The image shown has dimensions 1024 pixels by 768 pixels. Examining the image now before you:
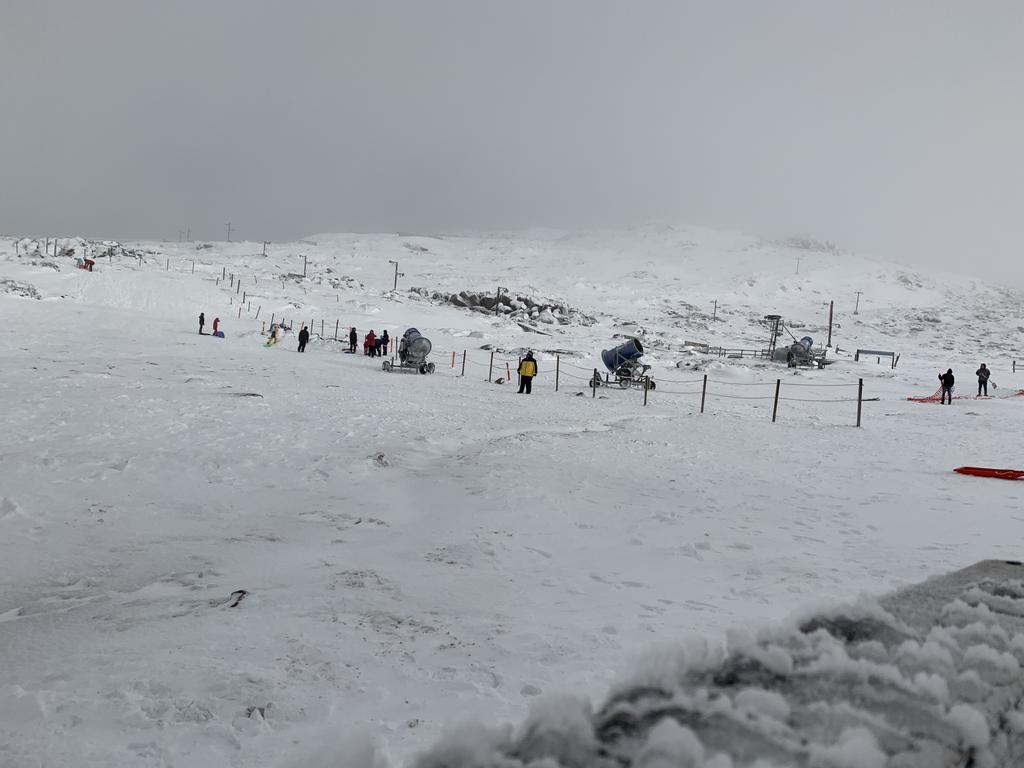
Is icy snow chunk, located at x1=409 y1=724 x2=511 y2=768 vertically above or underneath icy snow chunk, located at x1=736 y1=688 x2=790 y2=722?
underneath

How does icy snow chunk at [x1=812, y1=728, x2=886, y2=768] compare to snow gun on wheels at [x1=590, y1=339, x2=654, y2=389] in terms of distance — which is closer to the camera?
icy snow chunk at [x1=812, y1=728, x2=886, y2=768]

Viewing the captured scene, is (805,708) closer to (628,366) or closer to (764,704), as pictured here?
(764,704)

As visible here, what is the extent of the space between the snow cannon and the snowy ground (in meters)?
5.68

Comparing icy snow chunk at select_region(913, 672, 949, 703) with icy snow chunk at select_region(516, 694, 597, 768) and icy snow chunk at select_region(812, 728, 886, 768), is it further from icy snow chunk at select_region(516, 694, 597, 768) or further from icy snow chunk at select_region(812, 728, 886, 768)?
icy snow chunk at select_region(516, 694, 597, 768)

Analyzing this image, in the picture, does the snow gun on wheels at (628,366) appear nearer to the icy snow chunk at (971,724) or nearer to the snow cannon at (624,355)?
the snow cannon at (624,355)

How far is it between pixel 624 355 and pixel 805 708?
24.5 m

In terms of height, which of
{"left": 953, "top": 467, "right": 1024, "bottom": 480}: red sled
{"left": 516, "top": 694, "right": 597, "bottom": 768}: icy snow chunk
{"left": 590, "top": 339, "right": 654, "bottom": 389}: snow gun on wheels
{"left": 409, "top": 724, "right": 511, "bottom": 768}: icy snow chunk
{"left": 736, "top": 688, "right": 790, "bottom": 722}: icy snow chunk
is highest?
{"left": 590, "top": 339, "right": 654, "bottom": 389}: snow gun on wheels

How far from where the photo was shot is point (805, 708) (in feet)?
3.94

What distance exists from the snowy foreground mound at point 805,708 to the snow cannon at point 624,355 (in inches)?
926

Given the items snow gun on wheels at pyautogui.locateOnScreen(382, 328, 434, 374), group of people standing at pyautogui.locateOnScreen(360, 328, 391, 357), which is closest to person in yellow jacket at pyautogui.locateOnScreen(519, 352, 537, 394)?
snow gun on wheels at pyautogui.locateOnScreen(382, 328, 434, 374)

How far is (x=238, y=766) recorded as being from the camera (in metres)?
2.55

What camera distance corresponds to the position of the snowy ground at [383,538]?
3078 millimetres

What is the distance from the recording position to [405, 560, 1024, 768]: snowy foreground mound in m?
1.04

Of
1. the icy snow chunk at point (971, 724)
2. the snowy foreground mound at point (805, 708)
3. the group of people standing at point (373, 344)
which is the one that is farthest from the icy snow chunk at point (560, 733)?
the group of people standing at point (373, 344)
